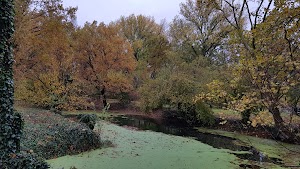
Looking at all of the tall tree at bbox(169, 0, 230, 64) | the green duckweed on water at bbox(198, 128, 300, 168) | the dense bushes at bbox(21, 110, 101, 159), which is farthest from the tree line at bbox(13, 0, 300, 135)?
the dense bushes at bbox(21, 110, 101, 159)

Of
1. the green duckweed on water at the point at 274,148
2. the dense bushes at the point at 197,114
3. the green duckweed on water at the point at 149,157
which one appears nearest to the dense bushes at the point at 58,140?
the green duckweed on water at the point at 149,157

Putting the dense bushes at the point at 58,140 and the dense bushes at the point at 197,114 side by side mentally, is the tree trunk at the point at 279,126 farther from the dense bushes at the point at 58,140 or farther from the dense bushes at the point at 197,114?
the dense bushes at the point at 58,140

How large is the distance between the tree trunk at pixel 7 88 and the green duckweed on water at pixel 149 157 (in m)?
1.32

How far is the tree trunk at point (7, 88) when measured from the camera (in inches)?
179

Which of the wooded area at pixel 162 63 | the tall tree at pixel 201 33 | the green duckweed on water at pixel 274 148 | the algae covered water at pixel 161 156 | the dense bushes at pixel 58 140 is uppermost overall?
the tall tree at pixel 201 33

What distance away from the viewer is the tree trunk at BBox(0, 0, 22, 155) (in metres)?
4.55

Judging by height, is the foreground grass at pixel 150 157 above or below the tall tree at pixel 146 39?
below

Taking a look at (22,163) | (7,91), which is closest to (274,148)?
(22,163)

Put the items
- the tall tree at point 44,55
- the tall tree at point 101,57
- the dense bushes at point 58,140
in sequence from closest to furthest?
the dense bushes at point 58,140 → the tall tree at point 44,55 → the tall tree at point 101,57

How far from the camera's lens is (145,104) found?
1784 centimetres

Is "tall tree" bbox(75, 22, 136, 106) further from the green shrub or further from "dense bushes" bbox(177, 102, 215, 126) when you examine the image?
the green shrub

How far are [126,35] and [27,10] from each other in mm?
19131

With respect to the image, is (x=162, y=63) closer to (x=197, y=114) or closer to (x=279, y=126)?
(x=197, y=114)

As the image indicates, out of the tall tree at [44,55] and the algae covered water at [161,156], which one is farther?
the tall tree at [44,55]
